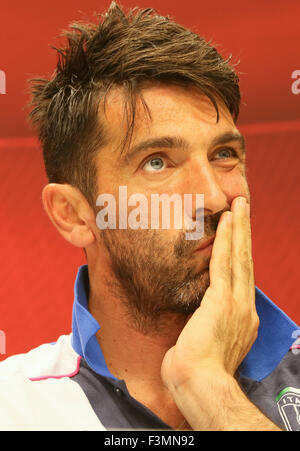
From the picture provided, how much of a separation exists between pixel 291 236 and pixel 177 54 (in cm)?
74

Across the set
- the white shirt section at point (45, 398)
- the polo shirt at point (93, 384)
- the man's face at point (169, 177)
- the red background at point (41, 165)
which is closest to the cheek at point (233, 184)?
the man's face at point (169, 177)

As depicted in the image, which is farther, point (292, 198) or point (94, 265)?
point (292, 198)

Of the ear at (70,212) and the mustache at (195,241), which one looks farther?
the ear at (70,212)

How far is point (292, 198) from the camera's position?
1.58 meters

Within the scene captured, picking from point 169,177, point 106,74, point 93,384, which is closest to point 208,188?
point 169,177

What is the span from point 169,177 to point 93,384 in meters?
0.47

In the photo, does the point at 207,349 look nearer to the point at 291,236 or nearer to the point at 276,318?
the point at 276,318

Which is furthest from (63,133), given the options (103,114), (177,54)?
(177,54)

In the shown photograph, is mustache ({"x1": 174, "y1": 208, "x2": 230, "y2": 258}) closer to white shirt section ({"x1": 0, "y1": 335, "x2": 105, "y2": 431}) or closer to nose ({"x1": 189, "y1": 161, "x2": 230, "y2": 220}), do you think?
nose ({"x1": 189, "y1": 161, "x2": 230, "y2": 220})

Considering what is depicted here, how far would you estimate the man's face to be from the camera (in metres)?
1.06

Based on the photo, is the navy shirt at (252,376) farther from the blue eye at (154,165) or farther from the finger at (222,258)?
the blue eye at (154,165)

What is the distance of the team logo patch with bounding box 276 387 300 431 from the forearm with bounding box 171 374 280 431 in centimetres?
22

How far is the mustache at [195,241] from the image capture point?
1.05 meters

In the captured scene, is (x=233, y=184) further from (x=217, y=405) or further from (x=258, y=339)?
(x=217, y=405)
